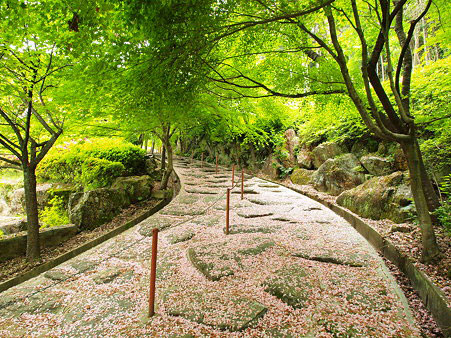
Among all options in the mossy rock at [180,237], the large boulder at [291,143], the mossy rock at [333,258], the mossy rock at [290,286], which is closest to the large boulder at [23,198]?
the mossy rock at [180,237]

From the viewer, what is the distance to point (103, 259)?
447 cm

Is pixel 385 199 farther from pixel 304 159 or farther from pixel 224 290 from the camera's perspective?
pixel 304 159

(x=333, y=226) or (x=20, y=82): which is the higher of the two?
(x=20, y=82)

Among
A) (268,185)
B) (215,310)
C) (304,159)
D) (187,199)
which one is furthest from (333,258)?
(304,159)

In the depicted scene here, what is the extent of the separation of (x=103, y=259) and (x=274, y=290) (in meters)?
3.50

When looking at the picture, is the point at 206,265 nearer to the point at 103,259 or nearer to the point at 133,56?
the point at 103,259

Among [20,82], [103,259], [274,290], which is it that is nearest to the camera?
[274,290]

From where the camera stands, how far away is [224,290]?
3135mm

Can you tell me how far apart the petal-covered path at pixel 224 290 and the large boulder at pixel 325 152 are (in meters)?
4.52

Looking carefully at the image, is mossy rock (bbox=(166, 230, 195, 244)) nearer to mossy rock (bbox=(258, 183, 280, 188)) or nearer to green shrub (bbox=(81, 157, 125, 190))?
green shrub (bbox=(81, 157, 125, 190))

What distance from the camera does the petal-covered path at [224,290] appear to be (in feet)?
8.22

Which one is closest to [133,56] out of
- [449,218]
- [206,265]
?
[206,265]

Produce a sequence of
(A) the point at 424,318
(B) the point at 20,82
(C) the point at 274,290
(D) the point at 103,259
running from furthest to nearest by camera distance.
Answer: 1. (D) the point at 103,259
2. (B) the point at 20,82
3. (C) the point at 274,290
4. (A) the point at 424,318

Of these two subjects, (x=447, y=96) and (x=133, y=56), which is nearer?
(x=133, y=56)
